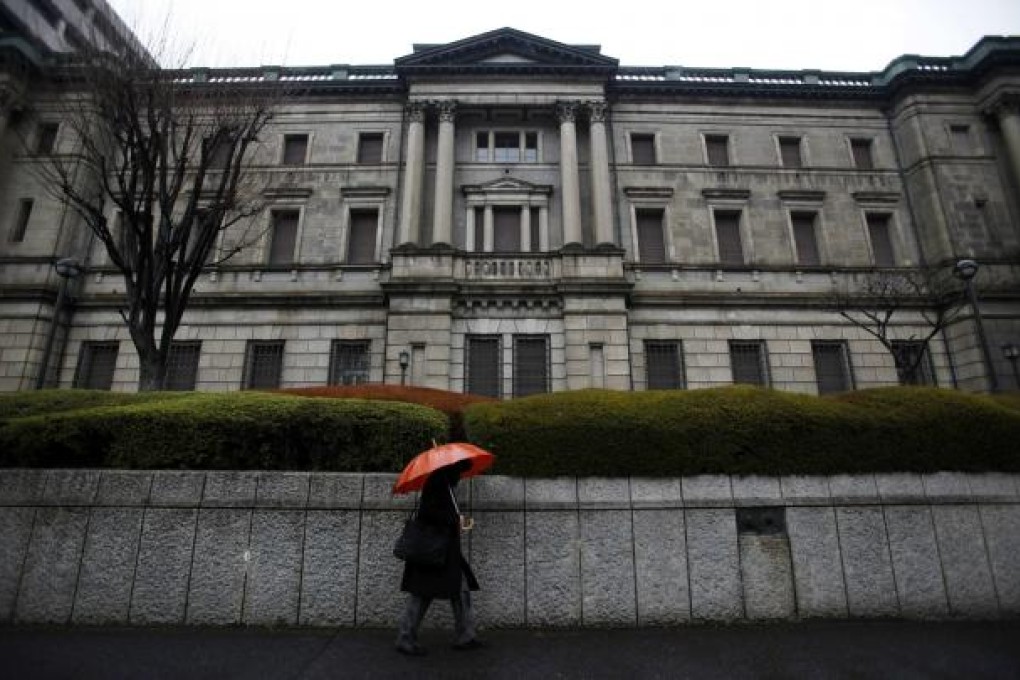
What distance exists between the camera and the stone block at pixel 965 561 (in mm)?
6180

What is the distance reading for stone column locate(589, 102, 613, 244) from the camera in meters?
20.0

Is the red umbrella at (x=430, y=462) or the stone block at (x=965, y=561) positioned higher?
the red umbrella at (x=430, y=462)

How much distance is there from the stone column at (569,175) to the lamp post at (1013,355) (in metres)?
15.7

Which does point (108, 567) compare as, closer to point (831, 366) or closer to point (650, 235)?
point (650, 235)

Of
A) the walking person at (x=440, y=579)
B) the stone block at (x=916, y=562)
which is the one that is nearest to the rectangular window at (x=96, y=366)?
the walking person at (x=440, y=579)

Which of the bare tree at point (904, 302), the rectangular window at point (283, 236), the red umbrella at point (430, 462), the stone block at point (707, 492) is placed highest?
the rectangular window at point (283, 236)

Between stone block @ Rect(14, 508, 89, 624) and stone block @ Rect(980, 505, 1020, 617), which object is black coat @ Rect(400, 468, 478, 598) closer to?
stone block @ Rect(14, 508, 89, 624)

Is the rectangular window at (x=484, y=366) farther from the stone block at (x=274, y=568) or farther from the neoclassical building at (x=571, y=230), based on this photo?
the stone block at (x=274, y=568)

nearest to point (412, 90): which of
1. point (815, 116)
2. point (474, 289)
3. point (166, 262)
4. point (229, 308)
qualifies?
point (474, 289)

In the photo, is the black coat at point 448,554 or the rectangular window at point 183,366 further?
the rectangular window at point 183,366

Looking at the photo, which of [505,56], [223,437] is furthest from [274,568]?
[505,56]

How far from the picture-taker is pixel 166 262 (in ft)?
38.1

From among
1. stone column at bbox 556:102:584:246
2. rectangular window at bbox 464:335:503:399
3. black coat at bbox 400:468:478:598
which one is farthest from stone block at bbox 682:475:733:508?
stone column at bbox 556:102:584:246

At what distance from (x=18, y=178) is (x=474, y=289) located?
66.9 ft
